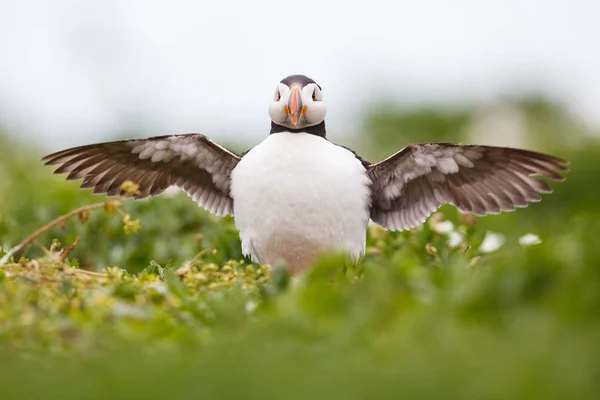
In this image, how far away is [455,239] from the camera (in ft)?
24.1

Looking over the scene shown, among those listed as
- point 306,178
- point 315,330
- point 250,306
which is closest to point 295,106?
point 306,178

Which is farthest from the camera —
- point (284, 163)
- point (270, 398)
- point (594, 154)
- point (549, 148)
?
point (549, 148)

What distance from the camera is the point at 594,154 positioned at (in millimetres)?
15344

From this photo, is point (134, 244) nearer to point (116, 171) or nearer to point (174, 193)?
point (116, 171)

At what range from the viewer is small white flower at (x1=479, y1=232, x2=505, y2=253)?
22.9 feet

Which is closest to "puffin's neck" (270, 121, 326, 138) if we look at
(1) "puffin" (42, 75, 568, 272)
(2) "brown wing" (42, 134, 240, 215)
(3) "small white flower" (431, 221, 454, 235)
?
(1) "puffin" (42, 75, 568, 272)

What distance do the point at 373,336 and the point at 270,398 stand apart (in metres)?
0.86

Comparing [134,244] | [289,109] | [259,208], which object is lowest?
[134,244]

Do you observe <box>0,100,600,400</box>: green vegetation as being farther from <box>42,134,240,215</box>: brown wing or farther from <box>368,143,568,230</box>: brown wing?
<box>42,134,240,215</box>: brown wing

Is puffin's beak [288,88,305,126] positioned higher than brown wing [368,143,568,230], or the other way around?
puffin's beak [288,88,305,126]

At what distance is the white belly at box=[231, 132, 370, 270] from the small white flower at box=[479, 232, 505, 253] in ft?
3.84

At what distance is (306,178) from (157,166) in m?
1.41

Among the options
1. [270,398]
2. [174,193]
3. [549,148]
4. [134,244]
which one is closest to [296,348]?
[270,398]

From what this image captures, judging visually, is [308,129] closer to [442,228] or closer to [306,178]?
[306,178]
